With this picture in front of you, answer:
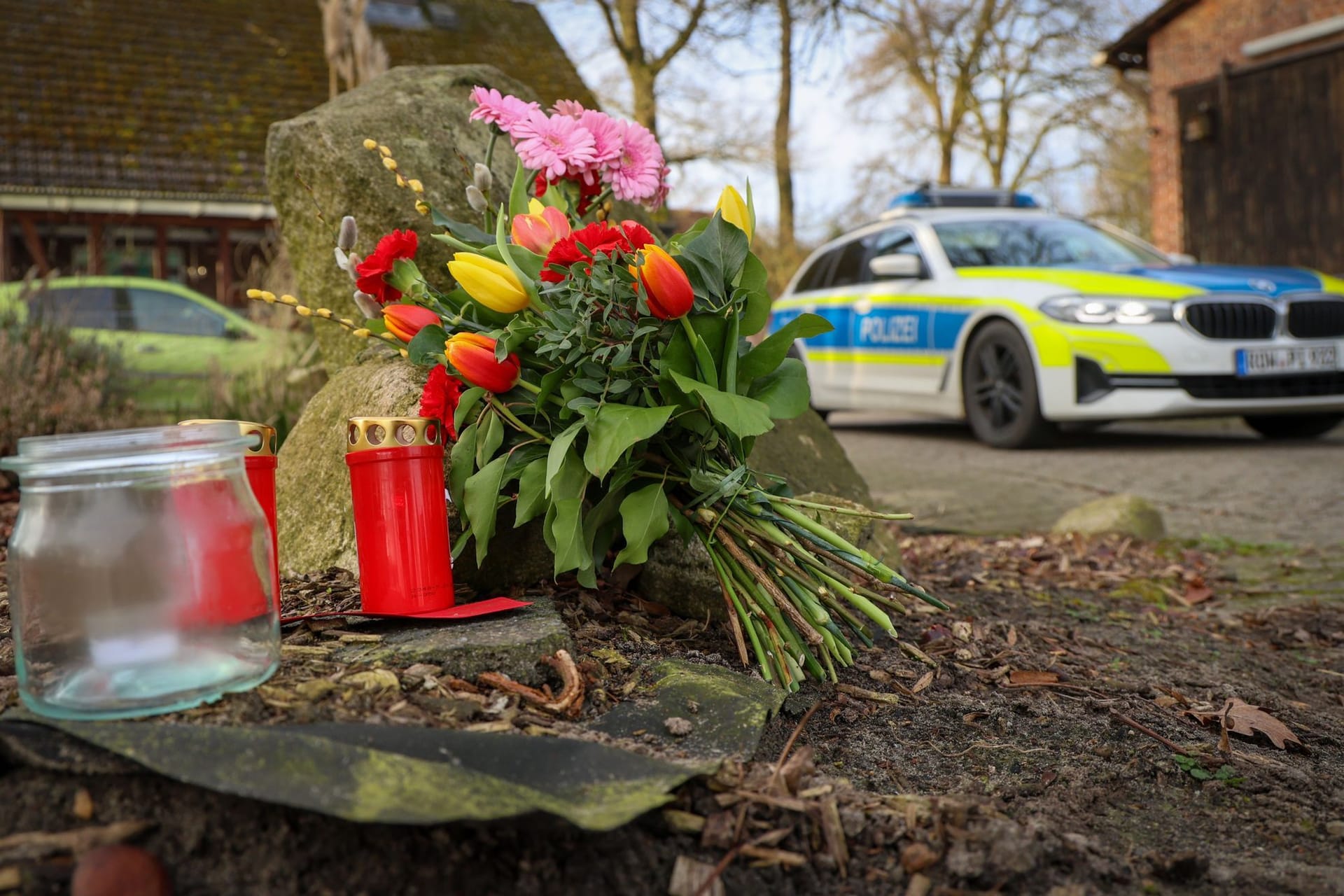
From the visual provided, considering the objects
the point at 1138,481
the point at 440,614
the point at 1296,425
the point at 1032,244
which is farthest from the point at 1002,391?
the point at 440,614

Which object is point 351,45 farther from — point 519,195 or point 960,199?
point 960,199

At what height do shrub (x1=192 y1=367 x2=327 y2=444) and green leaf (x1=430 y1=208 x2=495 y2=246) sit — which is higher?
green leaf (x1=430 y1=208 x2=495 y2=246)

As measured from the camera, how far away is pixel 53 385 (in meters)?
5.80

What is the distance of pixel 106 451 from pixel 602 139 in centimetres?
137

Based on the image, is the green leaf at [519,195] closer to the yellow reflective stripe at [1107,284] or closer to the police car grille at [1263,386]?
the yellow reflective stripe at [1107,284]

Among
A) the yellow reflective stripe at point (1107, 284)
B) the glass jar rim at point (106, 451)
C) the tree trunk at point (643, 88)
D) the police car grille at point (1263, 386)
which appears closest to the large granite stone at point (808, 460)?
the glass jar rim at point (106, 451)

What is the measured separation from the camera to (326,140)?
334 centimetres

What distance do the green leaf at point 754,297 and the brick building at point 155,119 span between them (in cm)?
1224

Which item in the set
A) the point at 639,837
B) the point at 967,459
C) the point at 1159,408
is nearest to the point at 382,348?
the point at 639,837

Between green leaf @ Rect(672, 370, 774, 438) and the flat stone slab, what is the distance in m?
0.47

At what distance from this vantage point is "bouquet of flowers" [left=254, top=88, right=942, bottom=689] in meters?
1.98

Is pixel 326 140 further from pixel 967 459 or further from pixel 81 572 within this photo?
pixel 967 459

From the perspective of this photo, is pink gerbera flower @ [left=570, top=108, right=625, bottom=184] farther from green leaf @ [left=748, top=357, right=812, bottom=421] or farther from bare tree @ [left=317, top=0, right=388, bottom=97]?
bare tree @ [left=317, top=0, right=388, bottom=97]

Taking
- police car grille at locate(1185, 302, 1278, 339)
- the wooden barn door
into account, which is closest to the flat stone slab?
police car grille at locate(1185, 302, 1278, 339)
